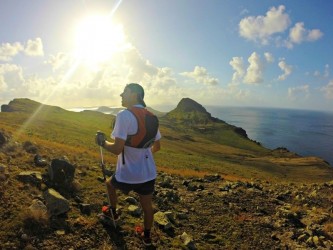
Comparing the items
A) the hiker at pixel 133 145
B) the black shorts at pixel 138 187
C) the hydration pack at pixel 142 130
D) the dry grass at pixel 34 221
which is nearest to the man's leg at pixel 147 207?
the hiker at pixel 133 145

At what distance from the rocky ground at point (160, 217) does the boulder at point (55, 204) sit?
2 cm

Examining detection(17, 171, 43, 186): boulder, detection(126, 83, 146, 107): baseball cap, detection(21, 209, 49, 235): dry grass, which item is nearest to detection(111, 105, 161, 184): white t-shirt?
detection(126, 83, 146, 107): baseball cap

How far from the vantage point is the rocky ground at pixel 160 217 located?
740cm

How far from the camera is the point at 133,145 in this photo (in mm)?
6844

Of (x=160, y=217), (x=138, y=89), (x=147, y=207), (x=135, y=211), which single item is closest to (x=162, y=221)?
(x=160, y=217)

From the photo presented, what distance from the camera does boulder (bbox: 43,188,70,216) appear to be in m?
8.24

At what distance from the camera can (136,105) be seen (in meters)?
6.97

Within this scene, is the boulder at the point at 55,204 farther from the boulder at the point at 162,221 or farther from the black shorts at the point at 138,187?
the boulder at the point at 162,221

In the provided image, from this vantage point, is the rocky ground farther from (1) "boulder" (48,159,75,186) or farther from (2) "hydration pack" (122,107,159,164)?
(2) "hydration pack" (122,107,159,164)

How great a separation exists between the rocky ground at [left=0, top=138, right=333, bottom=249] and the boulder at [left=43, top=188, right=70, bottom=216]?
0.02m

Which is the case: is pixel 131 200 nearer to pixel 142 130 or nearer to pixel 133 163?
pixel 133 163

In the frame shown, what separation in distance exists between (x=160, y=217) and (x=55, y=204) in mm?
3146

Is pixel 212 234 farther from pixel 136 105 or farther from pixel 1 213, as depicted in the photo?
pixel 1 213

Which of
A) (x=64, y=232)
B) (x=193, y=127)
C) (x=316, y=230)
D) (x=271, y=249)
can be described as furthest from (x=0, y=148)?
(x=193, y=127)
